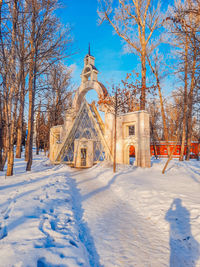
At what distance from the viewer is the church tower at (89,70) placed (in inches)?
686

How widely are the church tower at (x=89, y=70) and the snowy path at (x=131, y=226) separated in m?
14.4

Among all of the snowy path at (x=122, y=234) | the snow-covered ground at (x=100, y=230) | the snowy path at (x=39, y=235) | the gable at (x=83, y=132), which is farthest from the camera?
the gable at (x=83, y=132)

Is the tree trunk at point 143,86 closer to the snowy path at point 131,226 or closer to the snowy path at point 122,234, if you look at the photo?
the snowy path at point 131,226

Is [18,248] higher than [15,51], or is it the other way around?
[15,51]

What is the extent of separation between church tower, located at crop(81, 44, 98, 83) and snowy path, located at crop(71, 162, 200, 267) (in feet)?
47.2

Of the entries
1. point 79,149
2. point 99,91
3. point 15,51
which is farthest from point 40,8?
point 79,149

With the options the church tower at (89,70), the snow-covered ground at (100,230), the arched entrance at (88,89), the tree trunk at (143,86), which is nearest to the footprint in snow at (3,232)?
the snow-covered ground at (100,230)

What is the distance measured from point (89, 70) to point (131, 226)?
58.9 ft

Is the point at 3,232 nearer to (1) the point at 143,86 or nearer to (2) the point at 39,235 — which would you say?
(2) the point at 39,235

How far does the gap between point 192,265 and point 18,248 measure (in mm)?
3024

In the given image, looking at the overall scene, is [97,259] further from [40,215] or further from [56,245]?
[40,215]

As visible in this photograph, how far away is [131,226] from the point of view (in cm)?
396

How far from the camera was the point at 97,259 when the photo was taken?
272 cm

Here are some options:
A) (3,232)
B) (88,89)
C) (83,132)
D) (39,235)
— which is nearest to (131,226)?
(39,235)
